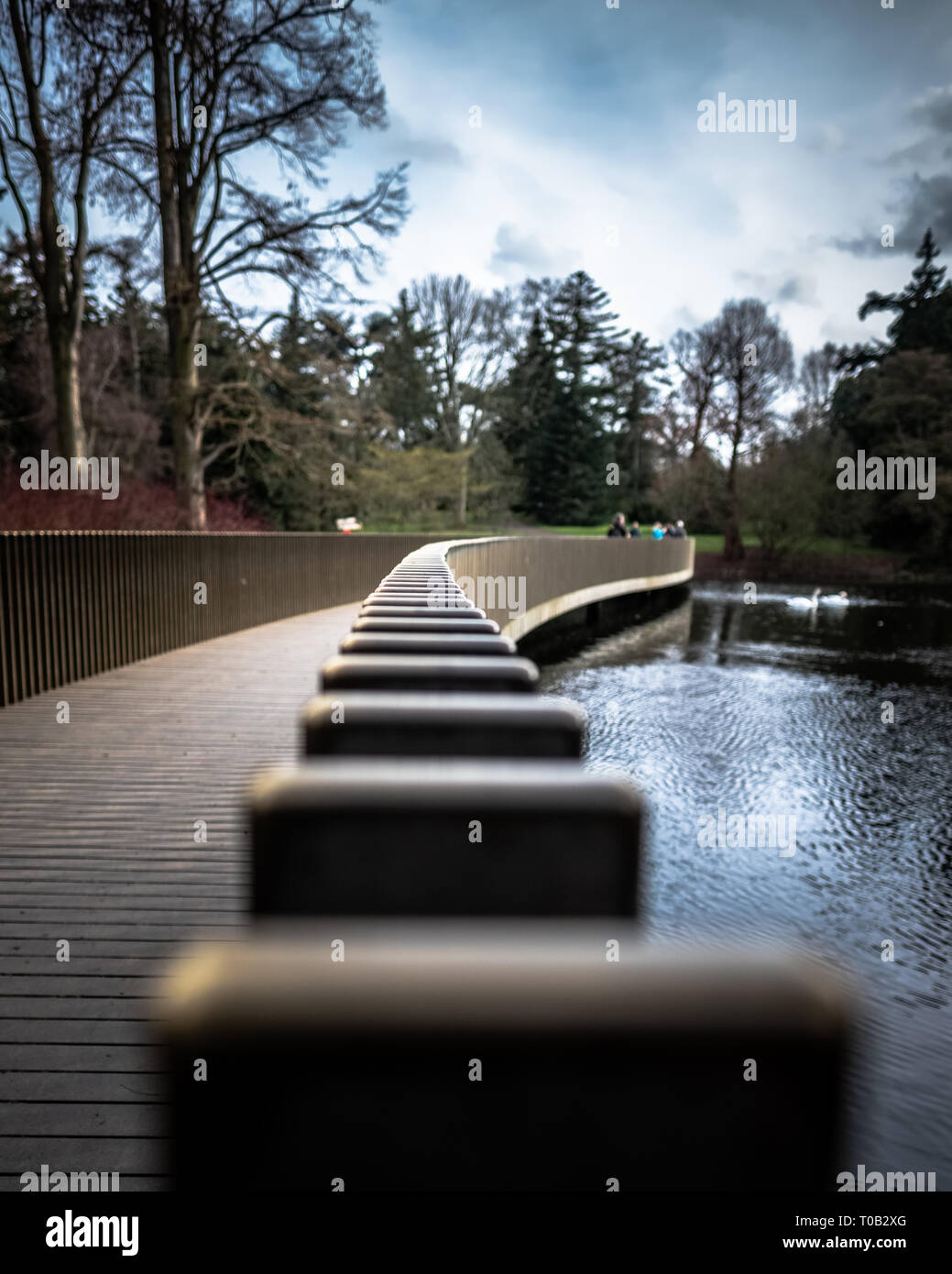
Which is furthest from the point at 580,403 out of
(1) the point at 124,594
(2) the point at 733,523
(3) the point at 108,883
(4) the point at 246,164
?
(3) the point at 108,883

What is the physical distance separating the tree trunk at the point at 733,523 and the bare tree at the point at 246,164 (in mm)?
28397

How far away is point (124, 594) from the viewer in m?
9.95

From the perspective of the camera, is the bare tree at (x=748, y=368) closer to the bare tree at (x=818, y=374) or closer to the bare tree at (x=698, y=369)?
the bare tree at (x=698, y=369)

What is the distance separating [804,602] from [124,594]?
80.5 ft

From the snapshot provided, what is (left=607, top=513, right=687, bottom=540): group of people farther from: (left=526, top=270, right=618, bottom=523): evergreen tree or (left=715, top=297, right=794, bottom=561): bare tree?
(left=526, top=270, right=618, bottom=523): evergreen tree

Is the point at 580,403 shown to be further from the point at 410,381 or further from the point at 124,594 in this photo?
the point at 124,594

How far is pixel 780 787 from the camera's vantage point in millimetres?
9672

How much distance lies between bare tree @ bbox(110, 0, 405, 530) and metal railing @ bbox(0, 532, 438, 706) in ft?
12.7

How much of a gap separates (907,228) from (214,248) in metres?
54.3

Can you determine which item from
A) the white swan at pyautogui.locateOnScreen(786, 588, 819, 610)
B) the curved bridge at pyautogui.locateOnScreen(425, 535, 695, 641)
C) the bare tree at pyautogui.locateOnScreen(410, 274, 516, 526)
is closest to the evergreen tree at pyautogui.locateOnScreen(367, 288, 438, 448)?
the bare tree at pyautogui.locateOnScreen(410, 274, 516, 526)

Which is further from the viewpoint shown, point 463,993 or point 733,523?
point 733,523

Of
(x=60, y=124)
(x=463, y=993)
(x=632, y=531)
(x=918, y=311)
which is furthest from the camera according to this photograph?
(x=918, y=311)
